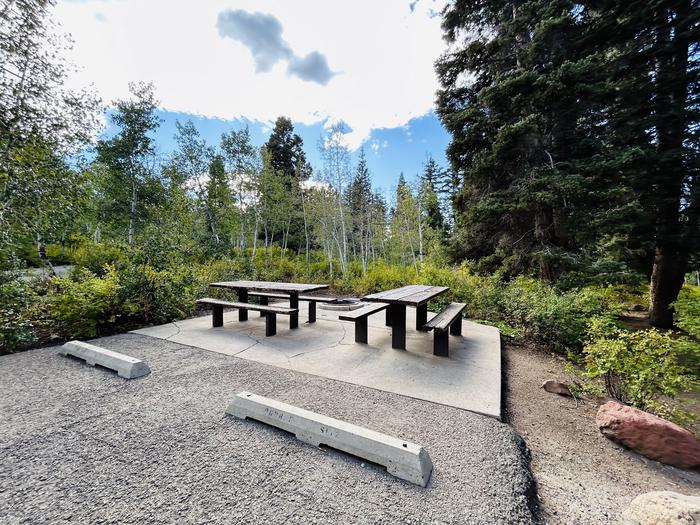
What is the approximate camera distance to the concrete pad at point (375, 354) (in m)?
2.27

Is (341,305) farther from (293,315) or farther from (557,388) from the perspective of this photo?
(557,388)

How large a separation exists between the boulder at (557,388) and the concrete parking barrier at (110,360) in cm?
384

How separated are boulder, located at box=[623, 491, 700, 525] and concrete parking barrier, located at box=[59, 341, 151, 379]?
11.3ft

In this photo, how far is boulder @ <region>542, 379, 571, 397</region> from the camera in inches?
94.6

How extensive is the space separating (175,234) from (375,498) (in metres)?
4.81

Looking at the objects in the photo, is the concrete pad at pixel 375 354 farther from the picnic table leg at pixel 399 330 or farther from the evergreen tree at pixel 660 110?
the evergreen tree at pixel 660 110

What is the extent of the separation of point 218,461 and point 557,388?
2.87 meters

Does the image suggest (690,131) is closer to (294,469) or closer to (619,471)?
(619,471)

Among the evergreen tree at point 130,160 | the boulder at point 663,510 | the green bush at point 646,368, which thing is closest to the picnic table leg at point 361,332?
the green bush at point 646,368

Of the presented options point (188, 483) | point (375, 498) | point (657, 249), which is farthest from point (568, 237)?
point (188, 483)

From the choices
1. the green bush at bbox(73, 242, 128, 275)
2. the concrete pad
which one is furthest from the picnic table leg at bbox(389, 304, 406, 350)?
the green bush at bbox(73, 242, 128, 275)

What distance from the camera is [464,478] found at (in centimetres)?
Answer: 133

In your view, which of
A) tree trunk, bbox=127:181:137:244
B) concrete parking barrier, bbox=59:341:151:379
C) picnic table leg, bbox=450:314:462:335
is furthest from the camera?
tree trunk, bbox=127:181:137:244

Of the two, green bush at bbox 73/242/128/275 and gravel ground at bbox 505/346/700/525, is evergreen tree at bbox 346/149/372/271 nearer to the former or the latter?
green bush at bbox 73/242/128/275
